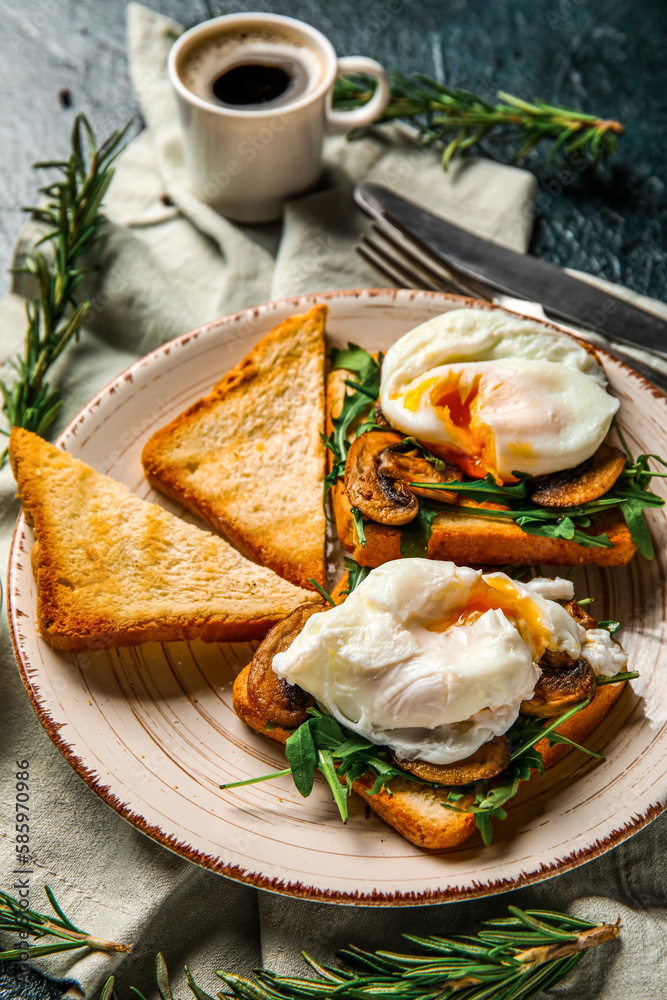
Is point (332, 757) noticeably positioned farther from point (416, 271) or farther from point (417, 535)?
point (416, 271)

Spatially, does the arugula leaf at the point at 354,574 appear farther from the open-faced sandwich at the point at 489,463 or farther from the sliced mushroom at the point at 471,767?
the sliced mushroom at the point at 471,767

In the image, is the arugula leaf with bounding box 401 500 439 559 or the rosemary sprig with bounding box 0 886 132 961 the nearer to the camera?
the rosemary sprig with bounding box 0 886 132 961

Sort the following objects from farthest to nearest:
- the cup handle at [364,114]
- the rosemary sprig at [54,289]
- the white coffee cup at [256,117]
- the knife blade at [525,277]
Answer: the cup handle at [364,114] < the white coffee cup at [256,117] < the knife blade at [525,277] < the rosemary sprig at [54,289]

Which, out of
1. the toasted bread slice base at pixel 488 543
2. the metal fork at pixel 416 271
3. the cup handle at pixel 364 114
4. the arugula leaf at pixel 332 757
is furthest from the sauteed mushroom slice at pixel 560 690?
the cup handle at pixel 364 114

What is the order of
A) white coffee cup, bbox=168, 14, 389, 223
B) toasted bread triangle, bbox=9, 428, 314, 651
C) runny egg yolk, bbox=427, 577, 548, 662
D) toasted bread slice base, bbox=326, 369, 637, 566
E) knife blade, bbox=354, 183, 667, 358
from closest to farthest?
runny egg yolk, bbox=427, 577, 548, 662
toasted bread triangle, bbox=9, 428, 314, 651
toasted bread slice base, bbox=326, 369, 637, 566
knife blade, bbox=354, 183, 667, 358
white coffee cup, bbox=168, 14, 389, 223

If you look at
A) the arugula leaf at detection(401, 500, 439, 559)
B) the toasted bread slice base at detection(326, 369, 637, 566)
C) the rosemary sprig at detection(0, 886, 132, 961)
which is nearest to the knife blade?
the toasted bread slice base at detection(326, 369, 637, 566)

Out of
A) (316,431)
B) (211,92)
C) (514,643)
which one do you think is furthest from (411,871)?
(211,92)

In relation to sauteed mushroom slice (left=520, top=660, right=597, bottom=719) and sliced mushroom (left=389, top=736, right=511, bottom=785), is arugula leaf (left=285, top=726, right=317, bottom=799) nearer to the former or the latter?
sliced mushroom (left=389, top=736, right=511, bottom=785)

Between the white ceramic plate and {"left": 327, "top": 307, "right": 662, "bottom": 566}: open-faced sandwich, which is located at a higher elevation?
{"left": 327, "top": 307, "right": 662, "bottom": 566}: open-faced sandwich
